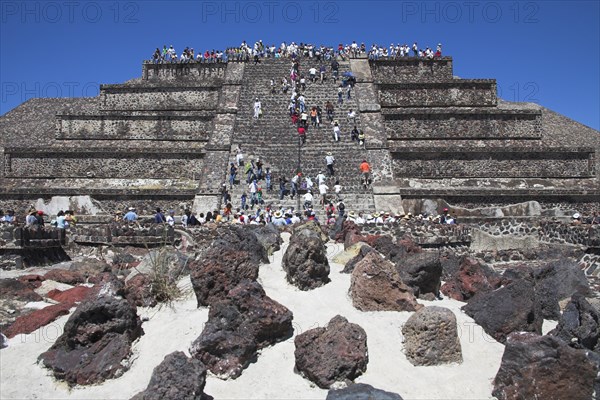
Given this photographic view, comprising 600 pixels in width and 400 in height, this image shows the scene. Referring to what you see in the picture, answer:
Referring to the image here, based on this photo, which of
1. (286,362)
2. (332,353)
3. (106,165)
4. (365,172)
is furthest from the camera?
(106,165)

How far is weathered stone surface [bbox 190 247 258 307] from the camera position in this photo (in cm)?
522

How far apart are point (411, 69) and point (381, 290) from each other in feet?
62.4

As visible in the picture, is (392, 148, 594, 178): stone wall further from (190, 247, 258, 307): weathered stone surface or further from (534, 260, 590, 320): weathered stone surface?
(190, 247, 258, 307): weathered stone surface

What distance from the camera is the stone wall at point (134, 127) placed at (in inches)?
768

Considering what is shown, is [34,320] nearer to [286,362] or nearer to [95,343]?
[95,343]

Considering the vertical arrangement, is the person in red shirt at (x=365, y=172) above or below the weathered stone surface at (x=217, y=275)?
above

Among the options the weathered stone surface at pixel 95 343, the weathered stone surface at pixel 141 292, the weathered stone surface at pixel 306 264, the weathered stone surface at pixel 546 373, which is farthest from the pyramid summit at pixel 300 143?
the weathered stone surface at pixel 546 373

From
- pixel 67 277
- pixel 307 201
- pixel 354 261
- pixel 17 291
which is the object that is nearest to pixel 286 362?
pixel 354 261

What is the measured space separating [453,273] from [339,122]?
42.7 feet

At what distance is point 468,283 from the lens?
19.7 feet

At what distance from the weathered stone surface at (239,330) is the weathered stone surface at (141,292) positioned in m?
1.18

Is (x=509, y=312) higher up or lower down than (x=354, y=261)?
lower down

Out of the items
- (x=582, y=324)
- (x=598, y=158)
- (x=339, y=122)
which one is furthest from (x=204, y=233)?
(x=598, y=158)

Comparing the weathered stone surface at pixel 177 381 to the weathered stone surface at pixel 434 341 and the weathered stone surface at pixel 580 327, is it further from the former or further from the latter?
the weathered stone surface at pixel 580 327
